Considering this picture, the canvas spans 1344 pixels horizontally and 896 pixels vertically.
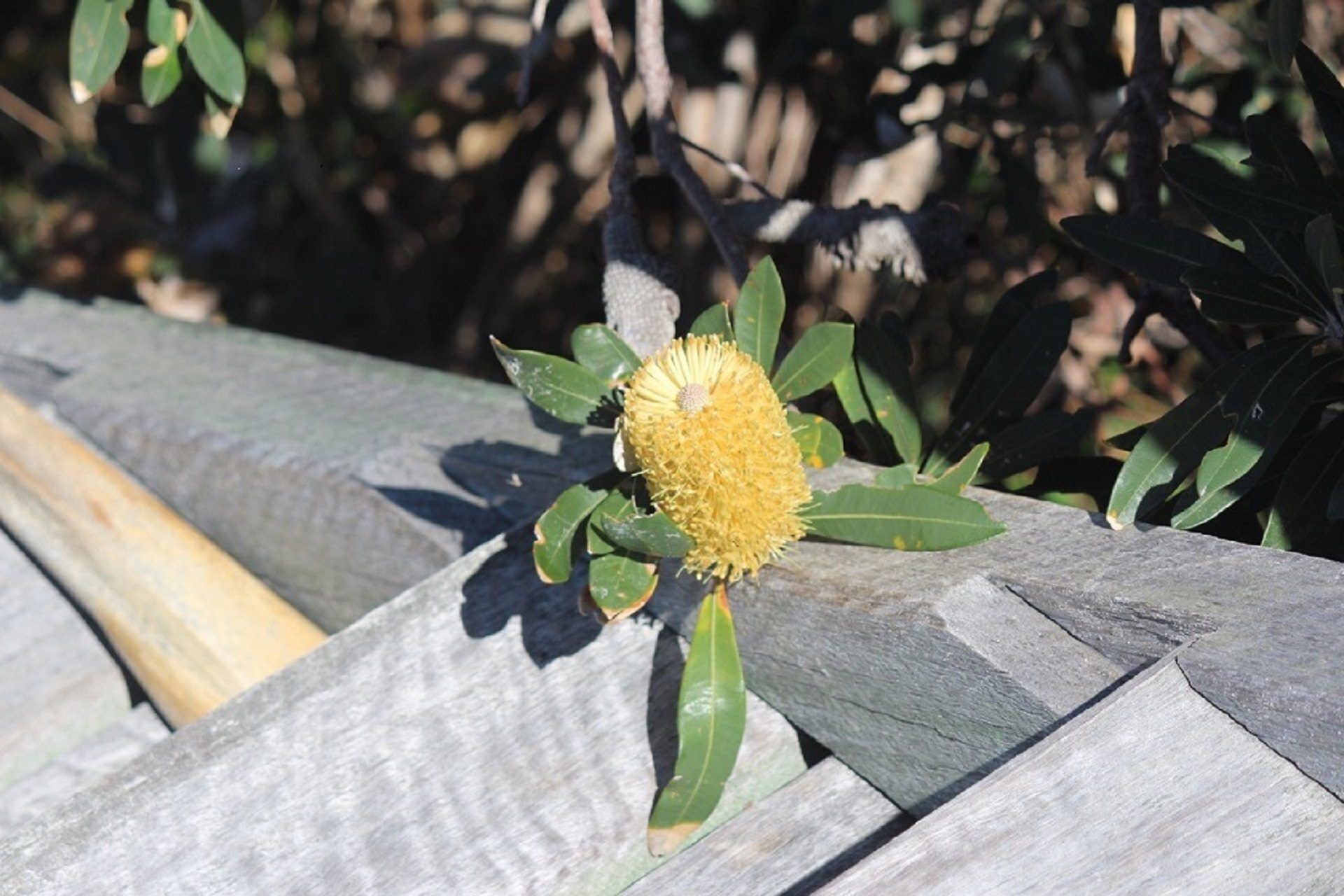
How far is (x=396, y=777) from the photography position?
91 cm

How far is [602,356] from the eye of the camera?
3.37 ft

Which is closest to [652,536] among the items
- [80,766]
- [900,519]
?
[900,519]

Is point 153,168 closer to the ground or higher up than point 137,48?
closer to the ground

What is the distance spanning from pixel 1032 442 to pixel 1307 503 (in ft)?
0.76

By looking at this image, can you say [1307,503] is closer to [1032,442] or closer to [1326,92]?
[1032,442]

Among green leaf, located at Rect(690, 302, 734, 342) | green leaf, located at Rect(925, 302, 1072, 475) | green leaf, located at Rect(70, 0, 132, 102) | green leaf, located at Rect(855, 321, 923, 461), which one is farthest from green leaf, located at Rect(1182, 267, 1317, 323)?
green leaf, located at Rect(70, 0, 132, 102)

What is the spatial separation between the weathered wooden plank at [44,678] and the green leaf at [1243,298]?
106 cm

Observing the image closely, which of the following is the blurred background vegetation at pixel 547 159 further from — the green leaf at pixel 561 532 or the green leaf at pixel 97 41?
the green leaf at pixel 561 532

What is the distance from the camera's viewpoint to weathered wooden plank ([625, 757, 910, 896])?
34.2 inches

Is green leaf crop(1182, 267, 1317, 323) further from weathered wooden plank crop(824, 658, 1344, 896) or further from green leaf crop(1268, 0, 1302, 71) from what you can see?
weathered wooden plank crop(824, 658, 1344, 896)

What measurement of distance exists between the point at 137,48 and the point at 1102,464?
9.31 feet

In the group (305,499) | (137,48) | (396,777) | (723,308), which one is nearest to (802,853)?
(396,777)

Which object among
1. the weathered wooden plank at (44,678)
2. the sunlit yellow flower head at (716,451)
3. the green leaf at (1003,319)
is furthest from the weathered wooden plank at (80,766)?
the green leaf at (1003,319)

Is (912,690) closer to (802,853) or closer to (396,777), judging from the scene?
(802,853)
